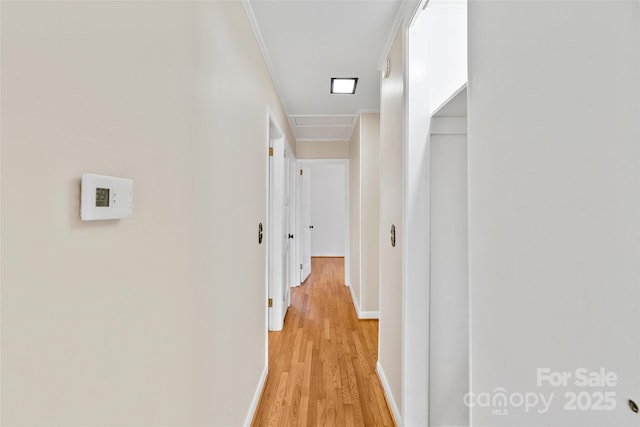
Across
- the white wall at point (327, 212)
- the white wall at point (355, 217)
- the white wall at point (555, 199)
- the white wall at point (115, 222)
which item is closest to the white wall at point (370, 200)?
the white wall at point (355, 217)

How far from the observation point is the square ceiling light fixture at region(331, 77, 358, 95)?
2.96 meters

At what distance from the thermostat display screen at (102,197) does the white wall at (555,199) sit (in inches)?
36.2

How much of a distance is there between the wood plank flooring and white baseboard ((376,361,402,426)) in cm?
4

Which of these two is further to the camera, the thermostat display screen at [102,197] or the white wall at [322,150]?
the white wall at [322,150]

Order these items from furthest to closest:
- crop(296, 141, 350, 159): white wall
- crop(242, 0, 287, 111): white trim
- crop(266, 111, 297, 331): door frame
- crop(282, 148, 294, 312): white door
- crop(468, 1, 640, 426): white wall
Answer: crop(296, 141, 350, 159): white wall, crop(282, 148, 294, 312): white door, crop(266, 111, 297, 331): door frame, crop(242, 0, 287, 111): white trim, crop(468, 1, 640, 426): white wall

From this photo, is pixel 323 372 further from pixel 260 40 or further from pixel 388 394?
pixel 260 40

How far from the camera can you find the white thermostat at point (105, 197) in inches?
24.8

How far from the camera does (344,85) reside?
3.10m

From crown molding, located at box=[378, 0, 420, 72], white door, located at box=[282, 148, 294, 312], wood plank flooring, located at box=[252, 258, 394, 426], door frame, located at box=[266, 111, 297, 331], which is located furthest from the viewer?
white door, located at box=[282, 148, 294, 312]

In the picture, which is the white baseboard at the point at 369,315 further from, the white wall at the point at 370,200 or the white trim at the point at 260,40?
the white trim at the point at 260,40

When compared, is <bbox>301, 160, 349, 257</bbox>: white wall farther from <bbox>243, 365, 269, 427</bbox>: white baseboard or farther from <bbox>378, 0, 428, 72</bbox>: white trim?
<bbox>243, 365, 269, 427</bbox>: white baseboard

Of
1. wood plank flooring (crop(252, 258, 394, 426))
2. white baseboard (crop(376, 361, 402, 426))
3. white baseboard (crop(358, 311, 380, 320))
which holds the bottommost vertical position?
wood plank flooring (crop(252, 258, 394, 426))

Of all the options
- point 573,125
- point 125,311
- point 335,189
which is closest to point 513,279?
point 573,125

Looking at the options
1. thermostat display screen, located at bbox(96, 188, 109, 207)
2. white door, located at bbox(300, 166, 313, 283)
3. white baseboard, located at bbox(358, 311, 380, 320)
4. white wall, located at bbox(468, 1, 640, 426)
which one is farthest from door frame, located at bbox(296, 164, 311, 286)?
thermostat display screen, located at bbox(96, 188, 109, 207)
